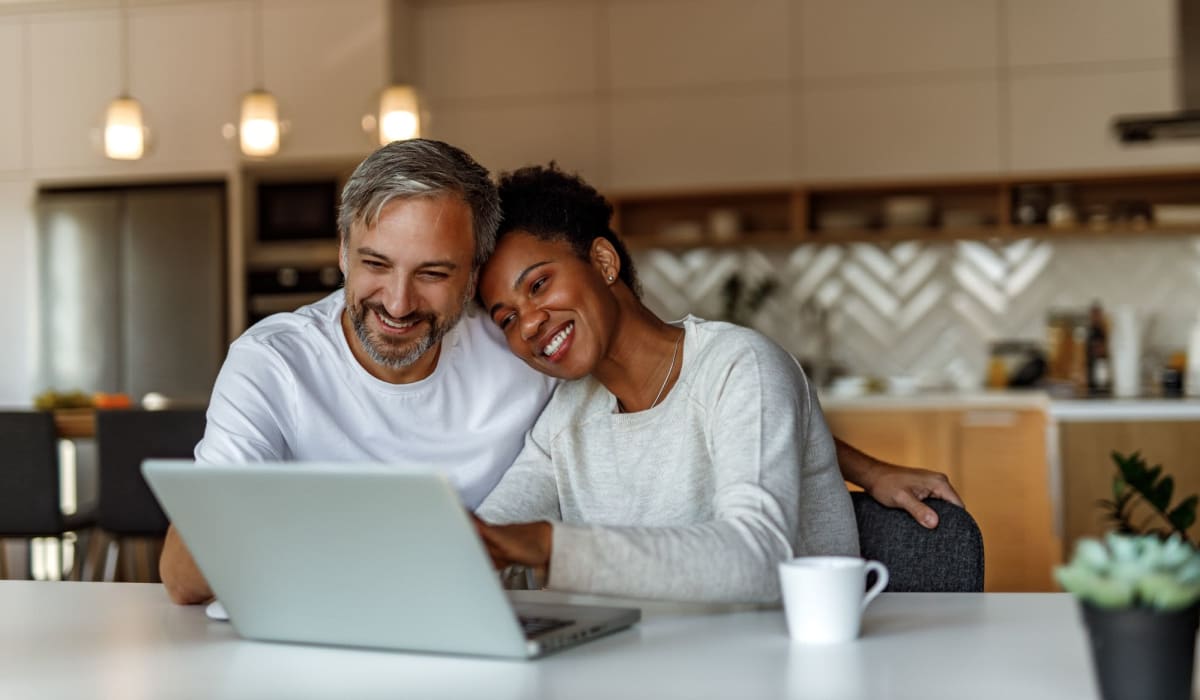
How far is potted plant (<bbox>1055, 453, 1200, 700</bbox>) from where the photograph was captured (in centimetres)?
95

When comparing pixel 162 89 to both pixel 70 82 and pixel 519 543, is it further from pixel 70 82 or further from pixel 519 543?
pixel 519 543

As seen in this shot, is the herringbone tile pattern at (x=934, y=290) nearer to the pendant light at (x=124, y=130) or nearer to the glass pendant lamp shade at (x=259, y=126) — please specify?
the glass pendant lamp shade at (x=259, y=126)

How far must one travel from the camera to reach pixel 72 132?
20.3 feet

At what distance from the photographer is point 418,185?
188 centimetres

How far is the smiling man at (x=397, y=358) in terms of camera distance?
188cm

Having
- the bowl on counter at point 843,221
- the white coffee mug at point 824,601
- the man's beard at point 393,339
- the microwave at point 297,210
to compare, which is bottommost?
the white coffee mug at point 824,601

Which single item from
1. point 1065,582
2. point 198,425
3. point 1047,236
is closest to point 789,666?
point 1065,582

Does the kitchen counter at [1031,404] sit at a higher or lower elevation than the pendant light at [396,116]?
lower

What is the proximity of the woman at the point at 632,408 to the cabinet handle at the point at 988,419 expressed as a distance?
3372mm

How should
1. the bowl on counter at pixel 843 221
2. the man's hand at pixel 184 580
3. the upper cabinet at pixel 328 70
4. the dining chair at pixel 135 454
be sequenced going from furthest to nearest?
the upper cabinet at pixel 328 70, the bowl on counter at pixel 843 221, the dining chair at pixel 135 454, the man's hand at pixel 184 580

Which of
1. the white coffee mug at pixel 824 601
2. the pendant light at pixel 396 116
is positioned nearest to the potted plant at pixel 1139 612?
the white coffee mug at pixel 824 601

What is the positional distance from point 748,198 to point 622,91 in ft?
2.55

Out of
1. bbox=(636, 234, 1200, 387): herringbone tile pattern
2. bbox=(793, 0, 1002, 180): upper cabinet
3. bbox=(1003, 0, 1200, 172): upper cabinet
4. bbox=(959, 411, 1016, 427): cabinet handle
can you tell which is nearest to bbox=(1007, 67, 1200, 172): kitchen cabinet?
A: bbox=(1003, 0, 1200, 172): upper cabinet

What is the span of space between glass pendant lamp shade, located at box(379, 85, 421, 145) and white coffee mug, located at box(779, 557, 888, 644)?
11.3 feet
